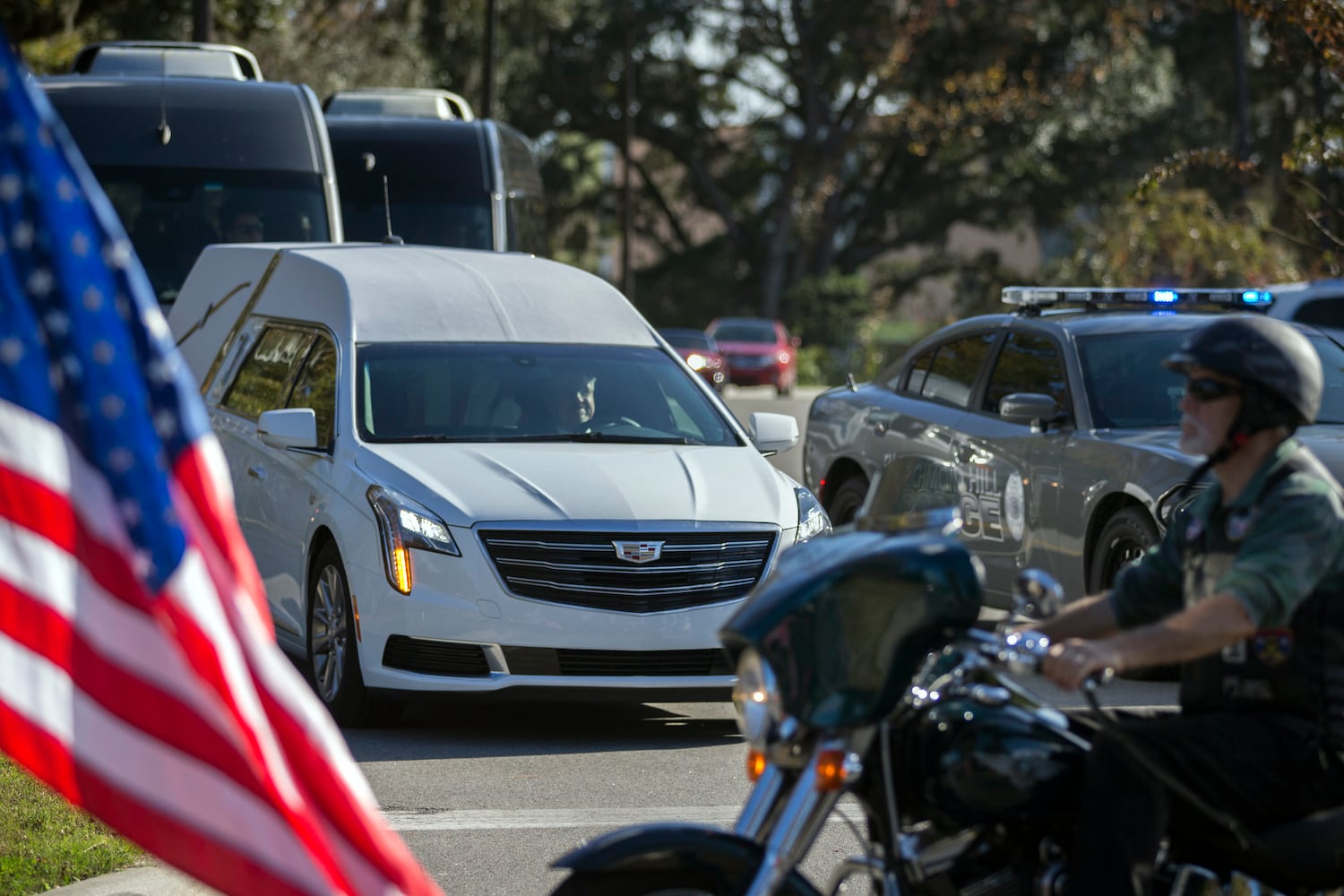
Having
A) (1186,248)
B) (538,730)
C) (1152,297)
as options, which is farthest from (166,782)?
(1186,248)

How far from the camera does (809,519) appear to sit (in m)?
8.40

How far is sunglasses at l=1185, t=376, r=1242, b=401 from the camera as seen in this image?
3.62 meters

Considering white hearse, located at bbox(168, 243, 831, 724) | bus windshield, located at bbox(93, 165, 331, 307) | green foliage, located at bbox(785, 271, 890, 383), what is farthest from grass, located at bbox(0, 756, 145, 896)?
green foliage, located at bbox(785, 271, 890, 383)

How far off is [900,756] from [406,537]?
4.53m

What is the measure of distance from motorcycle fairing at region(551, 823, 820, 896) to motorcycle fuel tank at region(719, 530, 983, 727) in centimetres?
26

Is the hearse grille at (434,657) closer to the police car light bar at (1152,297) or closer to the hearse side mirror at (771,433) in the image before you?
the hearse side mirror at (771,433)

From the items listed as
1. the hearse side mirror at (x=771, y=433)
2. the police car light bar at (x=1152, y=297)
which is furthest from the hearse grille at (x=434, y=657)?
the police car light bar at (x=1152, y=297)

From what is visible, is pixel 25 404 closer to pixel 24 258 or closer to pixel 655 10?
pixel 24 258

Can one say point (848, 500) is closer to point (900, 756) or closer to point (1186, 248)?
point (900, 756)

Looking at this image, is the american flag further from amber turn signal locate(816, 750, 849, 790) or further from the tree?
the tree

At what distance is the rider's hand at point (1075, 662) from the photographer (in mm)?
3424

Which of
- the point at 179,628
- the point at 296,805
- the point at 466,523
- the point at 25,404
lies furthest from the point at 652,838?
the point at 466,523

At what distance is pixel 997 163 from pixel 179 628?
52.2 metres

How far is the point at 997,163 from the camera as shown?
5369 cm
